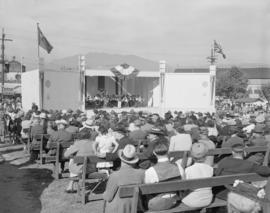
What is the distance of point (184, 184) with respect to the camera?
511 cm

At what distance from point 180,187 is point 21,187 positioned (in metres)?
4.55

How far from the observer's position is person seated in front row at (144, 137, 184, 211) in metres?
5.23

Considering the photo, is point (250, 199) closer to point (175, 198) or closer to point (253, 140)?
point (175, 198)

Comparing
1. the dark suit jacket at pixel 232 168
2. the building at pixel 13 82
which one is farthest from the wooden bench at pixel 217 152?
the building at pixel 13 82

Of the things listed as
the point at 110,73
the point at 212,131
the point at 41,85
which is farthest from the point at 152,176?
the point at 110,73

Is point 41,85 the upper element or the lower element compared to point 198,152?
upper

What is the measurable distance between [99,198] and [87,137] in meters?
1.23

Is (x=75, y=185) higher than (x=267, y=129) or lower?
lower

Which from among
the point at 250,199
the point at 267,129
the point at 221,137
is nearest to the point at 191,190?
the point at 250,199

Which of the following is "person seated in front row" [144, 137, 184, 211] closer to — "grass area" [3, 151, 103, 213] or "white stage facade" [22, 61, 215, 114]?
"grass area" [3, 151, 103, 213]

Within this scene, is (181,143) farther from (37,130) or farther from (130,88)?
(130,88)

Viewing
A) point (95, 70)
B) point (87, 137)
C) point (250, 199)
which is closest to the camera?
point (250, 199)

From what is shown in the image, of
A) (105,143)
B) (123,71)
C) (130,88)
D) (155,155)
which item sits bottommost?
(105,143)

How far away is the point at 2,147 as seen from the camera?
48.0 ft
